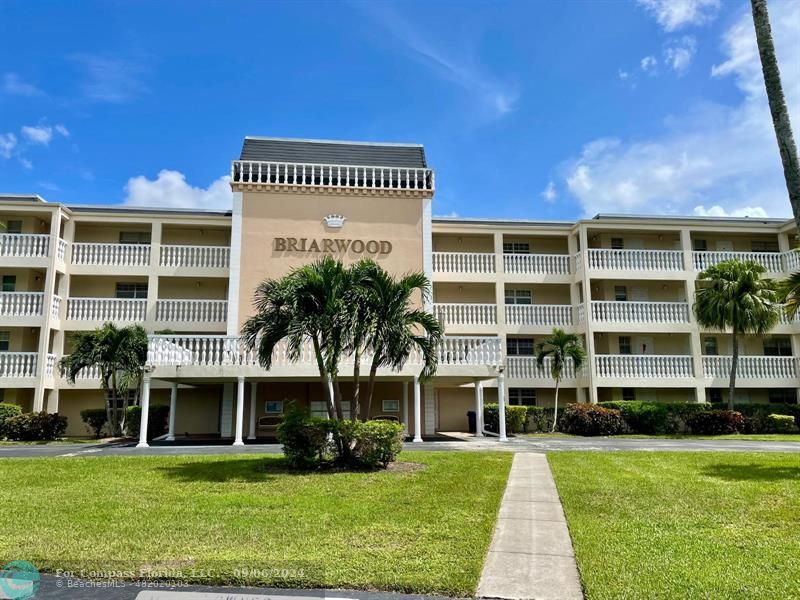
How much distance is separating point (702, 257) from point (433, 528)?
25.6m

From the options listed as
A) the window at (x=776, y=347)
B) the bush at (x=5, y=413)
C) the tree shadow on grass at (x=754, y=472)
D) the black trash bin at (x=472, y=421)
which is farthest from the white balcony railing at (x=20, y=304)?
the window at (x=776, y=347)

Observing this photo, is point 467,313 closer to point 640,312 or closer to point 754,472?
point 640,312

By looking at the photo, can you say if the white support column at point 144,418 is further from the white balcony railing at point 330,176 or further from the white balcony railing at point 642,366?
the white balcony railing at point 642,366

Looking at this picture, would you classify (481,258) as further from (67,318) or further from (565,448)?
(67,318)

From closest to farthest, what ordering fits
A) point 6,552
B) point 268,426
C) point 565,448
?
point 6,552 → point 565,448 → point 268,426

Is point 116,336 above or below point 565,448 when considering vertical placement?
above

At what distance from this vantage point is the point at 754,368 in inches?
1064

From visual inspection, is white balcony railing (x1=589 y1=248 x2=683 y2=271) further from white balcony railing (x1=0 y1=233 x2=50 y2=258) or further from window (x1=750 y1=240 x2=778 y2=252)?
white balcony railing (x1=0 y1=233 x2=50 y2=258)

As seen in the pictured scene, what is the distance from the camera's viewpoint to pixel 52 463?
13047 millimetres

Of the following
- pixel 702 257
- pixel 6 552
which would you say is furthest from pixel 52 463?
pixel 702 257

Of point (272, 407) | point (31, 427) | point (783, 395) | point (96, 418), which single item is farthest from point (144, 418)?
point (783, 395)

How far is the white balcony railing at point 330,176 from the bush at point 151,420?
29.6 ft

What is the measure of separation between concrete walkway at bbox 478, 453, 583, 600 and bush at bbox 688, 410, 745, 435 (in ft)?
55.4

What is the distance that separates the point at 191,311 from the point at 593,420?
54.5ft
